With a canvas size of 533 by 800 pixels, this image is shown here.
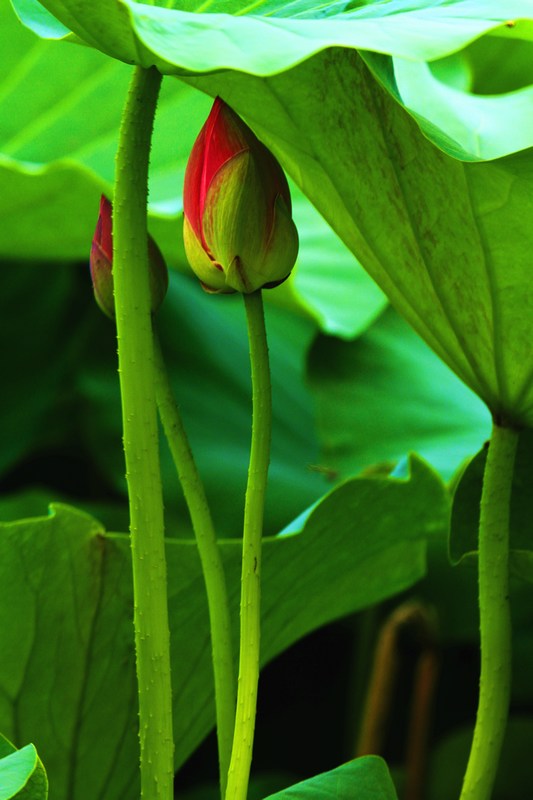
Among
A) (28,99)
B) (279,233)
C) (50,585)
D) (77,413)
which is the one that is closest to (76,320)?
(77,413)

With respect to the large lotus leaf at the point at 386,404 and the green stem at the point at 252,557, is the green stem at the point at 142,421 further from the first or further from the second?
the large lotus leaf at the point at 386,404

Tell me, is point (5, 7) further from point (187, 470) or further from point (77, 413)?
point (187, 470)

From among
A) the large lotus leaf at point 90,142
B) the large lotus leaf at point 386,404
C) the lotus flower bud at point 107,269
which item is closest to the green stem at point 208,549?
the lotus flower bud at point 107,269

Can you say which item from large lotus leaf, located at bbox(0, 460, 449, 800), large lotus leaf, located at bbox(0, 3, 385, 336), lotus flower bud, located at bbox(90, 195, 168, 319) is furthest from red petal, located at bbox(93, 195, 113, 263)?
large lotus leaf, located at bbox(0, 3, 385, 336)

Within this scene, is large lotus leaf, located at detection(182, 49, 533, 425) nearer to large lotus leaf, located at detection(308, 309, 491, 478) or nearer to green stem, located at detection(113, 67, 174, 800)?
green stem, located at detection(113, 67, 174, 800)

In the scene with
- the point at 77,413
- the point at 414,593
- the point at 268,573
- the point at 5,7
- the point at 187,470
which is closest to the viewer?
the point at 187,470

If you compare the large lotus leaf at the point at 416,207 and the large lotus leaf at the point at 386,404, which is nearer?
the large lotus leaf at the point at 416,207

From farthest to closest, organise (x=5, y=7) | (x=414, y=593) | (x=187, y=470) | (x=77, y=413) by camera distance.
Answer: (x=77, y=413), (x=414, y=593), (x=5, y=7), (x=187, y=470)

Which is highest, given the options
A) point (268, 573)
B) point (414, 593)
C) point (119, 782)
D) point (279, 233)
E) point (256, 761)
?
point (279, 233)

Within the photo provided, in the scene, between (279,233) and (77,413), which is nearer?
(279,233)
